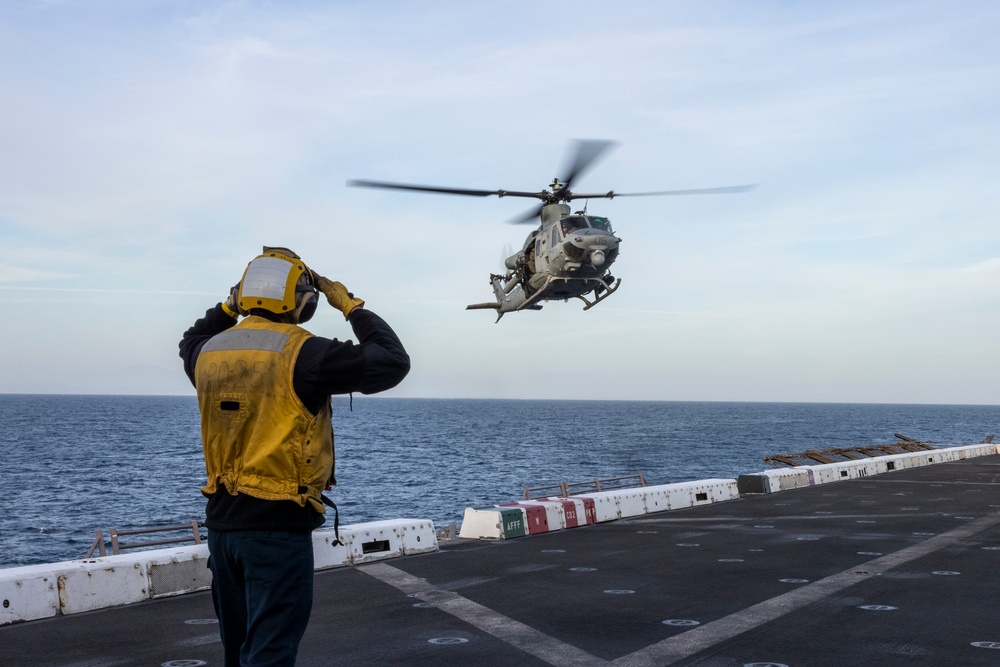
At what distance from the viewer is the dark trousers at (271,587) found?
4.34 metres

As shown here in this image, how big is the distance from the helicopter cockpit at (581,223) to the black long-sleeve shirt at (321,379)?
19.5 metres

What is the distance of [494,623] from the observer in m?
9.31

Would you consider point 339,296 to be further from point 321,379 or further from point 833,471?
point 833,471

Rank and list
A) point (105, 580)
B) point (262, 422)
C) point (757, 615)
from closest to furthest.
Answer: point (262, 422) → point (757, 615) → point (105, 580)

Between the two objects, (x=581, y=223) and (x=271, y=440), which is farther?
(x=581, y=223)

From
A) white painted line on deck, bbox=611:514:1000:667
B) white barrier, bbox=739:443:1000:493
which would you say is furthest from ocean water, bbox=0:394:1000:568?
white painted line on deck, bbox=611:514:1000:667

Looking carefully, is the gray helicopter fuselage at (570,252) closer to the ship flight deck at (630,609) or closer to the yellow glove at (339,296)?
the ship flight deck at (630,609)

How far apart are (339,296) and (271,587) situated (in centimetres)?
154

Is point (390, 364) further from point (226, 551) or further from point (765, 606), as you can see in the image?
point (765, 606)

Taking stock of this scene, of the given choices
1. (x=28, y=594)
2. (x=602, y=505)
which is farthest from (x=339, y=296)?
(x=602, y=505)

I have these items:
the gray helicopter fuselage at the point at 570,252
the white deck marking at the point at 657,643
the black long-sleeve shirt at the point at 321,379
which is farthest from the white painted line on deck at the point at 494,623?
the gray helicopter fuselage at the point at 570,252

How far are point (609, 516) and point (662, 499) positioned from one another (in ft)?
8.12

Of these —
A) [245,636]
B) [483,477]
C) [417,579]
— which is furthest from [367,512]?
[245,636]

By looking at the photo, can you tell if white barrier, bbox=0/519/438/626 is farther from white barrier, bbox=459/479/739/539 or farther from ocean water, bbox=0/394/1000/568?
ocean water, bbox=0/394/1000/568
